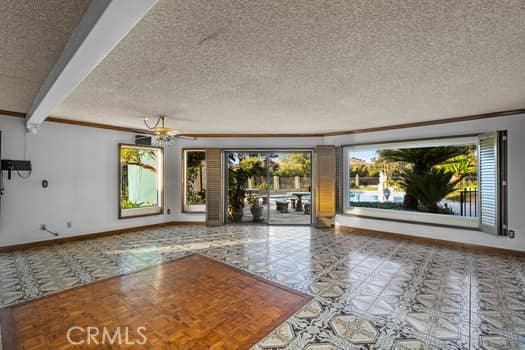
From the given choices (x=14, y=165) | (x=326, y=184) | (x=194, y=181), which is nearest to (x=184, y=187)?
(x=194, y=181)

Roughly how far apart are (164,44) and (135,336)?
2.39 meters

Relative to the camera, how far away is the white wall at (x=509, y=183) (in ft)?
13.7

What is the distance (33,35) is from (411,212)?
6330mm

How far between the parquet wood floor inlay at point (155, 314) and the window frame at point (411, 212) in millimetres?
3714

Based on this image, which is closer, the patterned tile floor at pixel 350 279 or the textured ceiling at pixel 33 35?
the textured ceiling at pixel 33 35

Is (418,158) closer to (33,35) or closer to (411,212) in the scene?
(411,212)

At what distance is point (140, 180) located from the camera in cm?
638

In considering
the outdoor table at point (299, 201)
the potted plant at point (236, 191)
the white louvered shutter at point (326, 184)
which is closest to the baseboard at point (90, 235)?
the potted plant at point (236, 191)

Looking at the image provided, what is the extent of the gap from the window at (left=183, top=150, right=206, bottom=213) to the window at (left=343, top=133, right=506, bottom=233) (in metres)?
3.75

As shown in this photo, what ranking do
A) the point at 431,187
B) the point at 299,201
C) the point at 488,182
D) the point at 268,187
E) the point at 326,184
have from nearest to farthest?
the point at 488,182, the point at 431,187, the point at 326,184, the point at 268,187, the point at 299,201

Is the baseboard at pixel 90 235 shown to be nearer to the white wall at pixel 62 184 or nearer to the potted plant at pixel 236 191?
the white wall at pixel 62 184

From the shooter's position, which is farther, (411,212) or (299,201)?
(299,201)

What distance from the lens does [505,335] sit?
2.12 m

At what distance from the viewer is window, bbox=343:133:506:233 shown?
4457 mm
